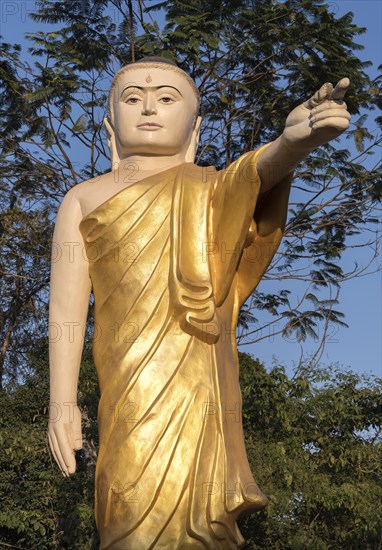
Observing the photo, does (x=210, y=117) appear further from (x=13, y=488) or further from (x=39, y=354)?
(x=13, y=488)

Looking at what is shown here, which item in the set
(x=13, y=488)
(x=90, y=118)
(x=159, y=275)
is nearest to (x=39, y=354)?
(x=13, y=488)

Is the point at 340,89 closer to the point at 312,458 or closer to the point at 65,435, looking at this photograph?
the point at 65,435

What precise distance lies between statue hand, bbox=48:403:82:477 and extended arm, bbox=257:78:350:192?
133 cm

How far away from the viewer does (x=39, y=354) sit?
33.4 ft

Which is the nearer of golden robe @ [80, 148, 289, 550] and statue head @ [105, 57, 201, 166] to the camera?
golden robe @ [80, 148, 289, 550]

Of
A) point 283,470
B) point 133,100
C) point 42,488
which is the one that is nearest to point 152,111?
point 133,100

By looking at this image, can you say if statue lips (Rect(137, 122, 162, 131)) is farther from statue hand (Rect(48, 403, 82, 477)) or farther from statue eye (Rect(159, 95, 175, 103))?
statue hand (Rect(48, 403, 82, 477))

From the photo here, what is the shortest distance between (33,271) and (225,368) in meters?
6.75

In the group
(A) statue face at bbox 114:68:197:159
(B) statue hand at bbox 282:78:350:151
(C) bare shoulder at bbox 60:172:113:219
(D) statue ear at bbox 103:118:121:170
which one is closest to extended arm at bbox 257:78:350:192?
(B) statue hand at bbox 282:78:350:151

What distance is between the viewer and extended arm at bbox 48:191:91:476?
3.93 m

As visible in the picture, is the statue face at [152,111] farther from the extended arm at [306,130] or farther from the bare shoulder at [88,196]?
the extended arm at [306,130]

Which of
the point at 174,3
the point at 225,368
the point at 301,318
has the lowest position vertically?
the point at 225,368

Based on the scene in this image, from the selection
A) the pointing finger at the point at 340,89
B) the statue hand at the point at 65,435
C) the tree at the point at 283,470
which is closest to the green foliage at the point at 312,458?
the tree at the point at 283,470

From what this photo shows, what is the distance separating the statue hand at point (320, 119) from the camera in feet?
11.0
